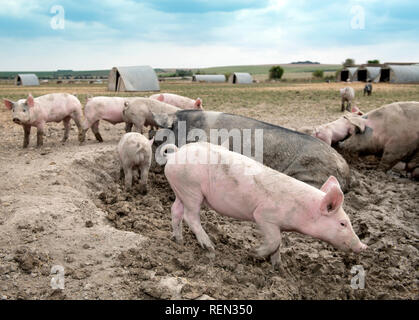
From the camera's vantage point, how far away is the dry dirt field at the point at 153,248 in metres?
3.34

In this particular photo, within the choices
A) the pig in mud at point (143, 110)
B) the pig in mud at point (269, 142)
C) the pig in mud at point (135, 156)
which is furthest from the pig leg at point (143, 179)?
the pig in mud at point (143, 110)

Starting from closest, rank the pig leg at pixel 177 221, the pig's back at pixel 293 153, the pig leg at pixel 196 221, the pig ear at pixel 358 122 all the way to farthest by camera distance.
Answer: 1. the pig leg at pixel 196 221
2. the pig leg at pixel 177 221
3. the pig's back at pixel 293 153
4. the pig ear at pixel 358 122

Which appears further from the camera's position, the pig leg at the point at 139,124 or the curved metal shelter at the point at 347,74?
the curved metal shelter at the point at 347,74

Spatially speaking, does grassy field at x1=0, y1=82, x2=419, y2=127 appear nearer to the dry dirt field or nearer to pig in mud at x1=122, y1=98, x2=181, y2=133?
pig in mud at x1=122, y1=98, x2=181, y2=133

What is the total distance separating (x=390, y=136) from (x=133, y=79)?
993 inches

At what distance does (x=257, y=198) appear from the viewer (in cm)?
394

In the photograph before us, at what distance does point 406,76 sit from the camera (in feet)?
135

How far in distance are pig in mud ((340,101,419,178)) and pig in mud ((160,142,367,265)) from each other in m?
4.13

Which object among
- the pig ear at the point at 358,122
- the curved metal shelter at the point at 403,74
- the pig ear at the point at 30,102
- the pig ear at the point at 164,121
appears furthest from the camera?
the curved metal shelter at the point at 403,74

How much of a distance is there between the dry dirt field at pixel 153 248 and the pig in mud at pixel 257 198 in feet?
1.17

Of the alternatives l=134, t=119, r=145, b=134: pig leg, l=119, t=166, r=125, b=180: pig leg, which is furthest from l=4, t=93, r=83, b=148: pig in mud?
l=119, t=166, r=125, b=180: pig leg

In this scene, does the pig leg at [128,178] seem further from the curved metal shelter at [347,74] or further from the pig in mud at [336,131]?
the curved metal shelter at [347,74]

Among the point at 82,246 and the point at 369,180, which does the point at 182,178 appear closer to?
the point at 82,246
